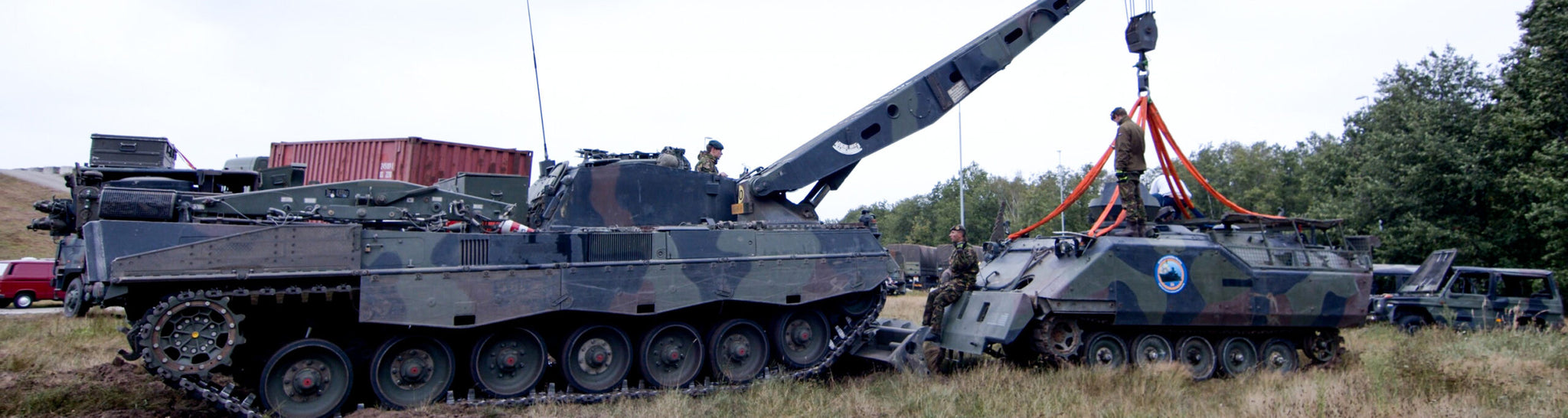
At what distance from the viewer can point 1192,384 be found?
9.72m

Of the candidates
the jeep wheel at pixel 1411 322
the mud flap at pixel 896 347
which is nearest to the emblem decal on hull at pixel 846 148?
the mud flap at pixel 896 347

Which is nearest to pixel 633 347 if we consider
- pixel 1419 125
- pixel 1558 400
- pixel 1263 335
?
pixel 1263 335

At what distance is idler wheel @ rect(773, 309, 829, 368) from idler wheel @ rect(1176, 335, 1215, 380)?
157 inches

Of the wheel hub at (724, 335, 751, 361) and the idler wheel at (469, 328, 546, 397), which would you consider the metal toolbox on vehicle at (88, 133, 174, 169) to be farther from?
the wheel hub at (724, 335, 751, 361)

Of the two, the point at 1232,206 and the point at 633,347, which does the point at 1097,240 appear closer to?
the point at 1232,206

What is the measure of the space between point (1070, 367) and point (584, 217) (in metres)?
5.13

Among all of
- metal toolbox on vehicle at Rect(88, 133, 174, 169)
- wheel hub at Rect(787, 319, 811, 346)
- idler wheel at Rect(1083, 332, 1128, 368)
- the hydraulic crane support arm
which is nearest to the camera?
wheel hub at Rect(787, 319, 811, 346)

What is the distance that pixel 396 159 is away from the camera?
Answer: 17062mm

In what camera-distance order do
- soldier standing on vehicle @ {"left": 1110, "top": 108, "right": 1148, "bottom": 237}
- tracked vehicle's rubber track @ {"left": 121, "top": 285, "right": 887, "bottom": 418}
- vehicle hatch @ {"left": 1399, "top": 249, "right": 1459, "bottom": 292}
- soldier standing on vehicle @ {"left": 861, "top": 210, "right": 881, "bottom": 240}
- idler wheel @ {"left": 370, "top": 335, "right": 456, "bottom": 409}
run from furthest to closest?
vehicle hatch @ {"left": 1399, "top": 249, "right": 1459, "bottom": 292} → soldier standing on vehicle @ {"left": 1110, "top": 108, "right": 1148, "bottom": 237} → soldier standing on vehicle @ {"left": 861, "top": 210, "right": 881, "bottom": 240} → idler wheel @ {"left": 370, "top": 335, "right": 456, "bottom": 409} → tracked vehicle's rubber track @ {"left": 121, "top": 285, "right": 887, "bottom": 418}

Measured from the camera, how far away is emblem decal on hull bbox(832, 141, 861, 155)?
10.4 metres

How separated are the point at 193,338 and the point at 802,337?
5348 millimetres

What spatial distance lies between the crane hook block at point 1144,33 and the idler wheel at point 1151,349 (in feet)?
11.4

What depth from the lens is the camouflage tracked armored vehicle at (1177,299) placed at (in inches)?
386

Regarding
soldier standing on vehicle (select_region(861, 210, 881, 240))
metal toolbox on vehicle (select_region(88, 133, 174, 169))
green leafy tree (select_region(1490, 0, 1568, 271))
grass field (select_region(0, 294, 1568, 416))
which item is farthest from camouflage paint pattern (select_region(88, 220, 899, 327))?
green leafy tree (select_region(1490, 0, 1568, 271))
